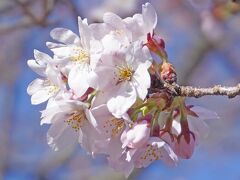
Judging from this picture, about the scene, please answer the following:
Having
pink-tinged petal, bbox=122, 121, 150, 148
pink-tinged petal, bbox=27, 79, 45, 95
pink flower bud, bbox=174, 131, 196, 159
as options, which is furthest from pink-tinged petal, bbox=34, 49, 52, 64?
pink flower bud, bbox=174, 131, 196, 159

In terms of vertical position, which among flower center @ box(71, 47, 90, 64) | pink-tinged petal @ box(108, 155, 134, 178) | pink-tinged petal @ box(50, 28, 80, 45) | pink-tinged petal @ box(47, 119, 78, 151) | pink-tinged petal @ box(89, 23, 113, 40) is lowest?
pink-tinged petal @ box(108, 155, 134, 178)

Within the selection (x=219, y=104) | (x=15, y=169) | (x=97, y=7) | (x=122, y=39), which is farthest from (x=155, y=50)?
(x=219, y=104)

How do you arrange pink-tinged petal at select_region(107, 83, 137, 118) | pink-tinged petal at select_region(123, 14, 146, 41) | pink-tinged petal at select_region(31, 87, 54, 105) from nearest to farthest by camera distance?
1. pink-tinged petal at select_region(107, 83, 137, 118)
2. pink-tinged petal at select_region(123, 14, 146, 41)
3. pink-tinged petal at select_region(31, 87, 54, 105)

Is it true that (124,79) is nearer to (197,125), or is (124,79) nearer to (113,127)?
(113,127)

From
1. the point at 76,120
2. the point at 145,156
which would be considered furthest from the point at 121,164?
the point at 76,120

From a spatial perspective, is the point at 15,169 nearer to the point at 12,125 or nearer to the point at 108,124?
the point at 12,125

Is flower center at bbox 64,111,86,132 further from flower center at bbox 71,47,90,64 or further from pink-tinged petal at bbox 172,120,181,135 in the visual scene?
pink-tinged petal at bbox 172,120,181,135

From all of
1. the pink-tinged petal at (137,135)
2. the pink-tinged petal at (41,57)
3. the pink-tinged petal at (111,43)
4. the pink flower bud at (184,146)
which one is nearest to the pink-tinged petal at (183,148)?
the pink flower bud at (184,146)

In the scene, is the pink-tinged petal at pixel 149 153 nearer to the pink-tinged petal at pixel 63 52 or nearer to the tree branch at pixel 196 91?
the tree branch at pixel 196 91

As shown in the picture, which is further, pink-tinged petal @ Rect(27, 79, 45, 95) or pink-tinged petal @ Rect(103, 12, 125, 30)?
pink-tinged petal @ Rect(27, 79, 45, 95)
